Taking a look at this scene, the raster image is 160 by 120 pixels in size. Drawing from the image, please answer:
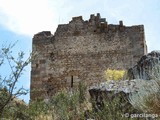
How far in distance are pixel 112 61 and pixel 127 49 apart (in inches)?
37.7

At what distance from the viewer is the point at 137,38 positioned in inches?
984

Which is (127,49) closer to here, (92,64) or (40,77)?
(92,64)

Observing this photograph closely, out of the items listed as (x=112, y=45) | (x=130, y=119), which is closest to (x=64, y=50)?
(x=112, y=45)

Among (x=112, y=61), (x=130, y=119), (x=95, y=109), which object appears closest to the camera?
(x=130, y=119)

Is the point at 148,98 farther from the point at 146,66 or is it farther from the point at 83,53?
the point at 83,53

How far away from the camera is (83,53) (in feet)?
83.0

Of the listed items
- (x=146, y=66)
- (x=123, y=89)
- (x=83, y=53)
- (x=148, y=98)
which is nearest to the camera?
(x=148, y=98)

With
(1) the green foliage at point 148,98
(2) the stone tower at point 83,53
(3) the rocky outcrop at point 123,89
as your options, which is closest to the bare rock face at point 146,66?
(3) the rocky outcrop at point 123,89

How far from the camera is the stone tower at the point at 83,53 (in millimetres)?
24734

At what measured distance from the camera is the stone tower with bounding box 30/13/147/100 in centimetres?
2473

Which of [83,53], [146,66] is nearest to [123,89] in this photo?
[146,66]

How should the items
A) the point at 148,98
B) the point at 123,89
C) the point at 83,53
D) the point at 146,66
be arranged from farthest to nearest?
the point at 83,53 < the point at 146,66 < the point at 123,89 < the point at 148,98

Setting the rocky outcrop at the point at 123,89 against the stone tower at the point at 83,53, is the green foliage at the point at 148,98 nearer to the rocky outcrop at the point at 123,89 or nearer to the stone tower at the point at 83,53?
the rocky outcrop at the point at 123,89

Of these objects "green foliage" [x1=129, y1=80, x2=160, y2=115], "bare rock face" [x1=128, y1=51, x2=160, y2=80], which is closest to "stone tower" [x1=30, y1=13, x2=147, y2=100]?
"bare rock face" [x1=128, y1=51, x2=160, y2=80]
